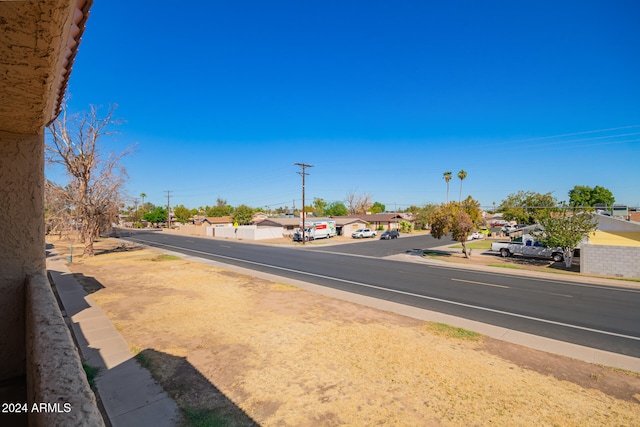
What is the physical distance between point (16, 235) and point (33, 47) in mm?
3605

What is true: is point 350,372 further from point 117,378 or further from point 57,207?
point 57,207

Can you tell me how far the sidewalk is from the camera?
16.2ft

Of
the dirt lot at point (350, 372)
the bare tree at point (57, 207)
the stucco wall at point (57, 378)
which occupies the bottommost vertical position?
the dirt lot at point (350, 372)

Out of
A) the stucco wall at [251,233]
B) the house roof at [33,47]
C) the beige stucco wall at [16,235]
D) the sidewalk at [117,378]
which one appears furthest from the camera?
the stucco wall at [251,233]

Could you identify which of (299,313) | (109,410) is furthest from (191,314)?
(109,410)

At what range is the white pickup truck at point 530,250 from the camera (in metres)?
24.9

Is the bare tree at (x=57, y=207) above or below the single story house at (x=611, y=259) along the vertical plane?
above

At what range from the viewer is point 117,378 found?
19.8 ft

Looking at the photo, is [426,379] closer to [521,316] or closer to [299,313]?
[299,313]

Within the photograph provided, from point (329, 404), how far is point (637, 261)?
22.3 metres

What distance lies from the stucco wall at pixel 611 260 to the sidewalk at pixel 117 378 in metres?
24.2

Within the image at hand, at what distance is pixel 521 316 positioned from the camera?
436 inches

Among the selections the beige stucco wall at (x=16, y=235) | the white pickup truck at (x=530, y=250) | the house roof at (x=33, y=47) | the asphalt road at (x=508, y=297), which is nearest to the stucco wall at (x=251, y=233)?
the asphalt road at (x=508, y=297)

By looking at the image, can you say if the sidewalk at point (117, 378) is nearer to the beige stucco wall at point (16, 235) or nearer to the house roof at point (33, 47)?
the beige stucco wall at point (16, 235)
